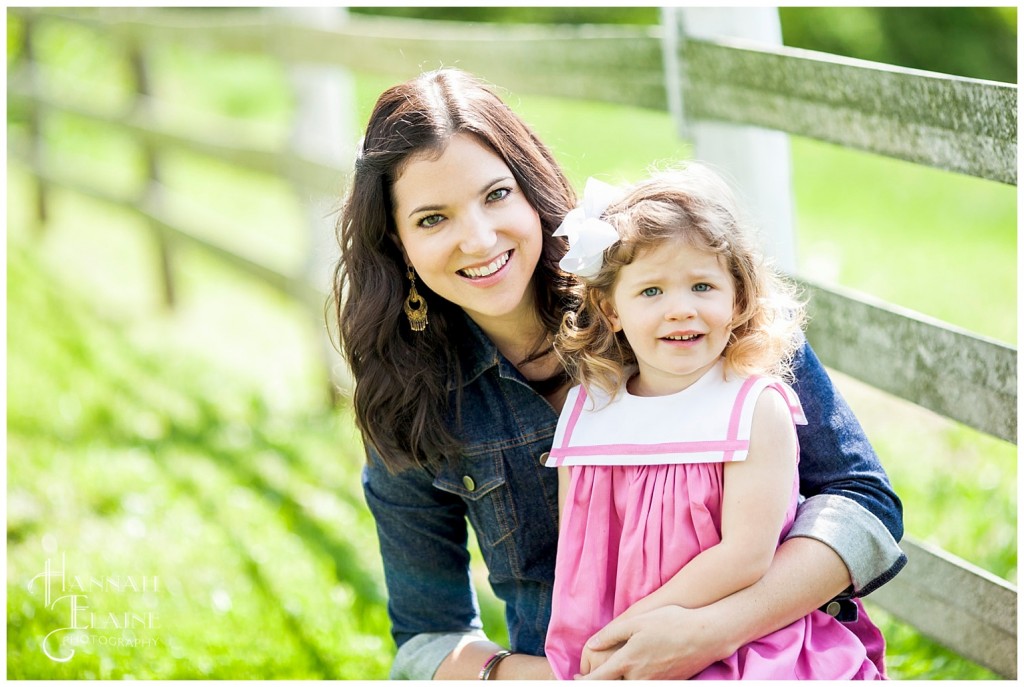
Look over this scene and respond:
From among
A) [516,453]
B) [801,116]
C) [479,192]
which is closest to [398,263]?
[479,192]

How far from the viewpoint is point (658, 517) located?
5.69 feet

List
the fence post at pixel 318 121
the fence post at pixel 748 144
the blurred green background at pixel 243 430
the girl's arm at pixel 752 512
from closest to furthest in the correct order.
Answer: the girl's arm at pixel 752 512
the fence post at pixel 748 144
the blurred green background at pixel 243 430
the fence post at pixel 318 121

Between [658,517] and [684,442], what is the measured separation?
124mm

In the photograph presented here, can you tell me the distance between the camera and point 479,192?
1954 millimetres

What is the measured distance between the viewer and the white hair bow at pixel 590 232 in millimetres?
1769

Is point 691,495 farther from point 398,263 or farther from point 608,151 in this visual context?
point 608,151

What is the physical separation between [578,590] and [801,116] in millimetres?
1065

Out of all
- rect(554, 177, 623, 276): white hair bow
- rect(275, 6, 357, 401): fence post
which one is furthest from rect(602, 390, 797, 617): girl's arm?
rect(275, 6, 357, 401): fence post

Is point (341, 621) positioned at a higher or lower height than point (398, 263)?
lower

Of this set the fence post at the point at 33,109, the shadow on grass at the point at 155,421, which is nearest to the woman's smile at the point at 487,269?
the shadow on grass at the point at 155,421

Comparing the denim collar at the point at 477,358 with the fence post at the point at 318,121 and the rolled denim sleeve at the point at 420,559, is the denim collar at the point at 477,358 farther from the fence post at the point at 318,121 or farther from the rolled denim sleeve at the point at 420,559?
the fence post at the point at 318,121

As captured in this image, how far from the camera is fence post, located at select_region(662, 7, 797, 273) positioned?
7.91ft

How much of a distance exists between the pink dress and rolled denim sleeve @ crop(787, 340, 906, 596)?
7 cm

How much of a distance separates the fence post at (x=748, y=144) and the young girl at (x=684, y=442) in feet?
2.02
